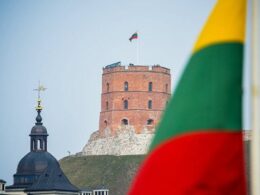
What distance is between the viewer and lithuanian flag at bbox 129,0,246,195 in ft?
20.6

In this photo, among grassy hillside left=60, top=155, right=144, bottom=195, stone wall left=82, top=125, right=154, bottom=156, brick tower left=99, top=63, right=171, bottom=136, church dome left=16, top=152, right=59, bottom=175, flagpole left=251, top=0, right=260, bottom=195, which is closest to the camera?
flagpole left=251, top=0, right=260, bottom=195

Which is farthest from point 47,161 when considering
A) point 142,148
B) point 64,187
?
point 142,148

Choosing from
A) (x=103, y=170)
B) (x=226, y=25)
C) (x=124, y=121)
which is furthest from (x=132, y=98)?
(x=226, y=25)

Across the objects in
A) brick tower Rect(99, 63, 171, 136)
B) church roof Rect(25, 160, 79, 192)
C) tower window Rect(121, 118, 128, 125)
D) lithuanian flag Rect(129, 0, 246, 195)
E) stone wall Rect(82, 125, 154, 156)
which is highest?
brick tower Rect(99, 63, 171, 136)

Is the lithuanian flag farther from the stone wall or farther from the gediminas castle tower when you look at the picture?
the gediminas castle tower

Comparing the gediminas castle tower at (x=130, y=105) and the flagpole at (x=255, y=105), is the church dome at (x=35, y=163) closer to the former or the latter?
the gediminas castle tower at (x=130, y=105)

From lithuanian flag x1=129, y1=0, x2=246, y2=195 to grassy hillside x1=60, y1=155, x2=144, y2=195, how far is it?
101291mm

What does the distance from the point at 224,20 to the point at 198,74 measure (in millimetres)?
311

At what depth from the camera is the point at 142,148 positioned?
111 m

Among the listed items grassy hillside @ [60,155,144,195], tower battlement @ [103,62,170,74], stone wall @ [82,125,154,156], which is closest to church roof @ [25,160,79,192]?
grassy hillside @ [60,155,144,195]

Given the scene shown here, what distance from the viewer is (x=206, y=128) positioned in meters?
6.36

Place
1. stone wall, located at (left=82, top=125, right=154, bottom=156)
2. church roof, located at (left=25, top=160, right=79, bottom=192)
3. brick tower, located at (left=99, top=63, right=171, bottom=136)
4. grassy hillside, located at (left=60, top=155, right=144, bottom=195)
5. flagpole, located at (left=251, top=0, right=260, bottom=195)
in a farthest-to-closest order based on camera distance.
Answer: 1. grassy hillside, located at (left=60, top=155, right=144, bottom=195)
2. stone wall, located at (left=82, top=125, right=154, bottom=156)
3. brick tower, located at (left=99, top=63, right=171, bottom=136)
4. church roof, located at (left=25, top=160, right=79, bottom=192)
5. flagpole, located at (left=251, top=0, right=260, bottom=195)

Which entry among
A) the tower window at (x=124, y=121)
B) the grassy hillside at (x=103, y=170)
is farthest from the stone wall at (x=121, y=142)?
the grassy hillside at (x=103, y=170)

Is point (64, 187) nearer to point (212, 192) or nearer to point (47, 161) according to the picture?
point (47, 161)
